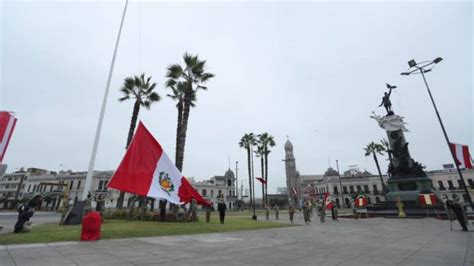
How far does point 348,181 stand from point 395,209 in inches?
2196

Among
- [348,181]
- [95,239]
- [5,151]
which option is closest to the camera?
[95,239]

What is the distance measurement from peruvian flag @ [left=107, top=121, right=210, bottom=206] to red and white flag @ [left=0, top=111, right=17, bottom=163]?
3.83m

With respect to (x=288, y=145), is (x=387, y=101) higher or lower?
lower

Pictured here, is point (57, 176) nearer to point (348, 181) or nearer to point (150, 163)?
point (150, 163)

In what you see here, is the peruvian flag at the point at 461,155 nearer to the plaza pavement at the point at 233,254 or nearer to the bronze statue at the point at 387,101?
the plaza pavement at the point at 233,254

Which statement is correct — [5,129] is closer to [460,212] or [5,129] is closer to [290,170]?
[460,212]

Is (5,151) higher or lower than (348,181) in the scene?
lower

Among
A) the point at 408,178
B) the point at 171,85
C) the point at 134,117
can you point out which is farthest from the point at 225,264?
the point at 408,178

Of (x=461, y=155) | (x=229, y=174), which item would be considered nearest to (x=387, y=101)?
(x=461, y=155)

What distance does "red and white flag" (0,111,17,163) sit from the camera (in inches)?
323

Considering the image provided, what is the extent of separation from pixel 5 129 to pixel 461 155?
23.4 metres

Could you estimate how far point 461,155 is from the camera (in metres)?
14.6

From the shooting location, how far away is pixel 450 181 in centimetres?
6119

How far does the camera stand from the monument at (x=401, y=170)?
23422 millimetres
